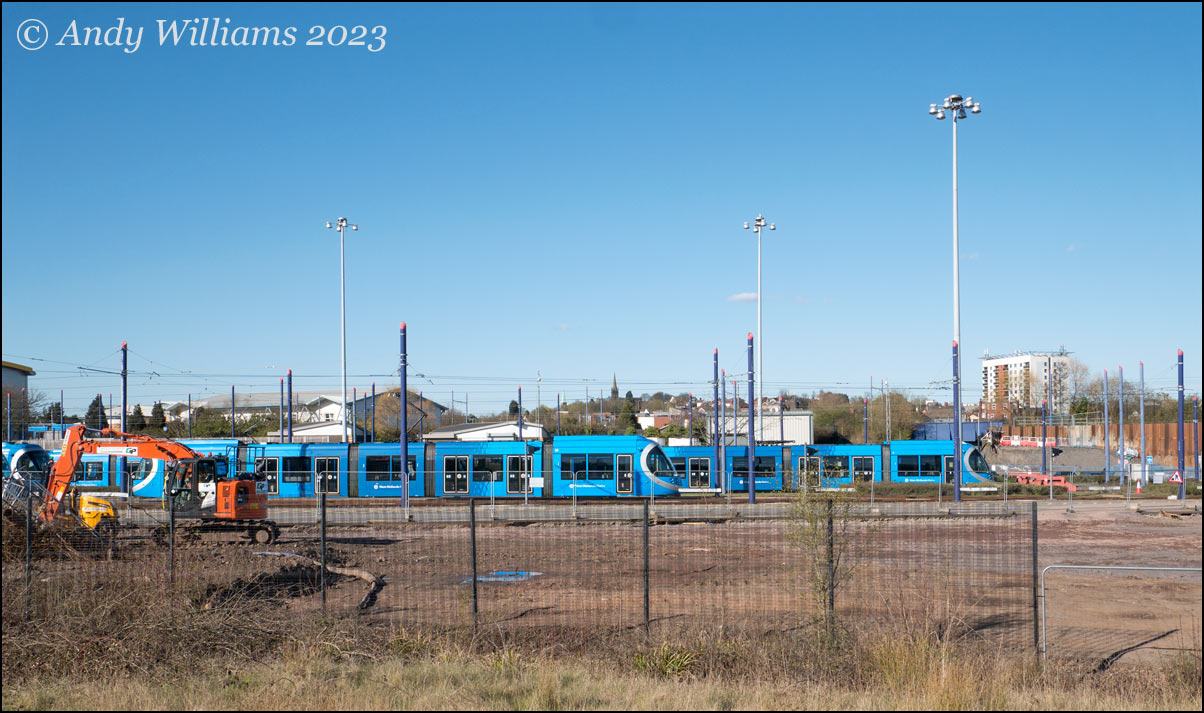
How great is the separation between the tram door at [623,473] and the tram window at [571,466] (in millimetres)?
1379

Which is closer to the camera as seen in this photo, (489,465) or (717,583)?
(717,583)

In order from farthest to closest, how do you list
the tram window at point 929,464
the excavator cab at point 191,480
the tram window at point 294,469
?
the tram window at point 929,464
the tram window at point 294,469
the excavator cab at point 191,480

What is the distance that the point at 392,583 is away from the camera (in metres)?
17.8

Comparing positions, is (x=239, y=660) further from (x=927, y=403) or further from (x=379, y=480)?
(x=927, y=403)

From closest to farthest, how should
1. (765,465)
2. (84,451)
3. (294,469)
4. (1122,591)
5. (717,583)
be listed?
1. (1122,591)
2. (717,583)
3. (84,451)
4. (294,469)
5. (765,465)

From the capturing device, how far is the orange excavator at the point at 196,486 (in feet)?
79.9

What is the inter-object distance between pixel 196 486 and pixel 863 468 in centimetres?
2794

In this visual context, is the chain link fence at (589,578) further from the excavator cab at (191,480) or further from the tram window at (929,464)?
the tram window at (929,464)

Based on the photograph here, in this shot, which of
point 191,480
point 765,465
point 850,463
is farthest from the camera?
point 765,465

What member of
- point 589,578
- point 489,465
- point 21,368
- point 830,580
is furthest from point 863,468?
point 21,368

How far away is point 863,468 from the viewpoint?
139 feet

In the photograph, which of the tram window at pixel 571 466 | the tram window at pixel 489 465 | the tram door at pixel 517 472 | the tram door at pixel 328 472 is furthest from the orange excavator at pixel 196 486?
the tram window at pixel 571 466

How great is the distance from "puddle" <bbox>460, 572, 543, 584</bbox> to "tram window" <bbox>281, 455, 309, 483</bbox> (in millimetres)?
22106

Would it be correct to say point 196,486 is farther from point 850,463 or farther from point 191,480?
point 850,463
